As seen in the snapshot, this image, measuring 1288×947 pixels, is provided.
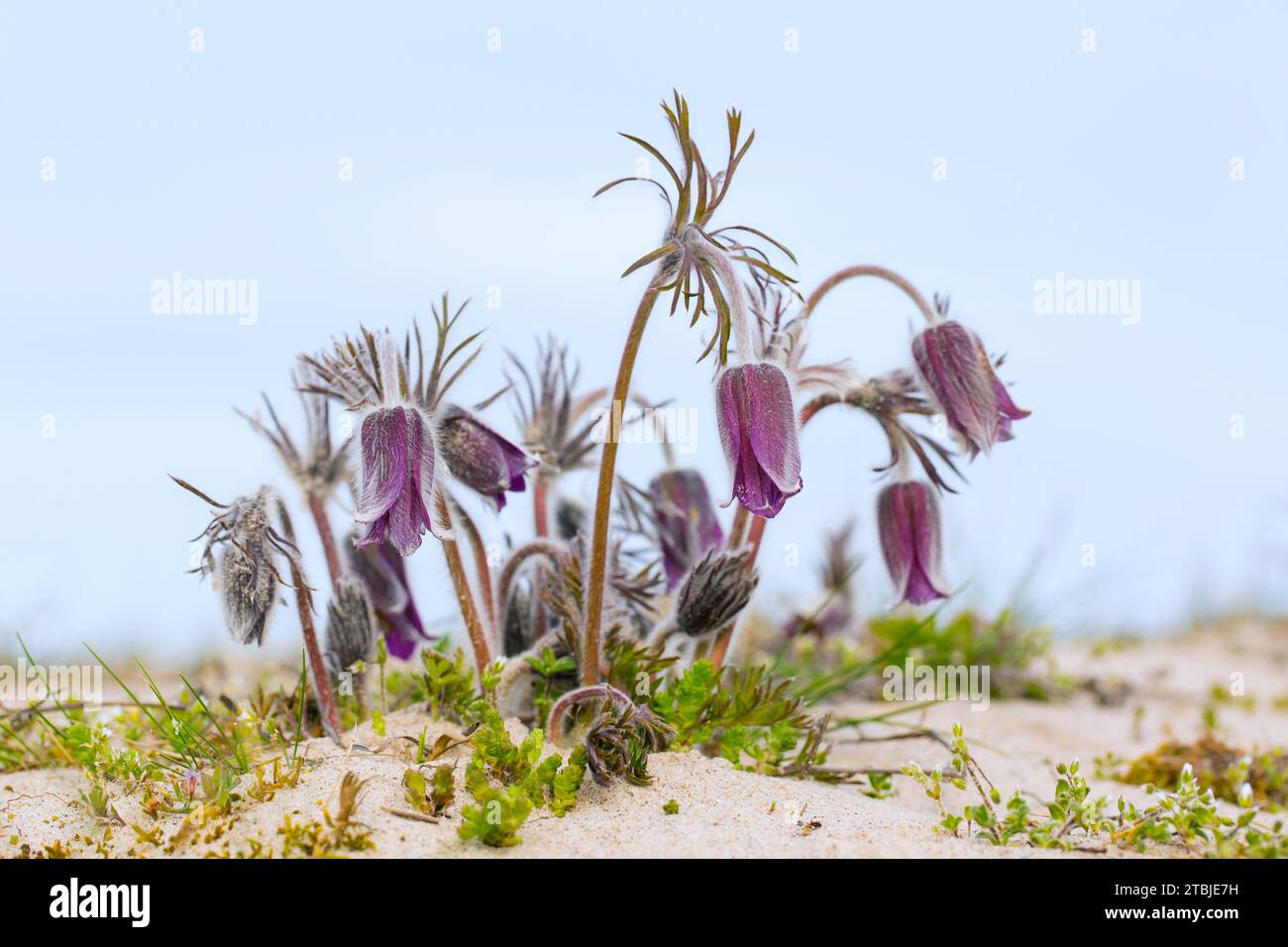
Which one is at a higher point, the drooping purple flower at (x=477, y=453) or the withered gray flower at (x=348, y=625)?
the drooping purple flower at (x=477, y=453)

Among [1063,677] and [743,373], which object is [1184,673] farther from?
[743,373]

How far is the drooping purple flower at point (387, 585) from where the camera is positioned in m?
3.72

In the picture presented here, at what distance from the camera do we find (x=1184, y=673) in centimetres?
672

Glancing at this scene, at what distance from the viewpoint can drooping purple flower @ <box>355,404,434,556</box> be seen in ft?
9.54

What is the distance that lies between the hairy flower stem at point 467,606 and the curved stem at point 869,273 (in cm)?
107

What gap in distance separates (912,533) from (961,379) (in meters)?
0.47

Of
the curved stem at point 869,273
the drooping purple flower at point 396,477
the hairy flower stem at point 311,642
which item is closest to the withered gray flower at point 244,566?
the hairy flower stem at point 311,642

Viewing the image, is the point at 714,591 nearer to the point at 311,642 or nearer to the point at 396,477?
the point at 396,477

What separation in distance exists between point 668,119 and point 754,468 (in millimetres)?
802

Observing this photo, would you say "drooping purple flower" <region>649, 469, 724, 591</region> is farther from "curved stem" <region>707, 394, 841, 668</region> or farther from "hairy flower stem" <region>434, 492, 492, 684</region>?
"hairy flower stem" <region>434, 492, 492, 684</region>

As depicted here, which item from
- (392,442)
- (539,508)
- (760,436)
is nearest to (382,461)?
(392,442)

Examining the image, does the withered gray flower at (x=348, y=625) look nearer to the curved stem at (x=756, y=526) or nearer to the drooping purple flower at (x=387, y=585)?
the drooping purple flower at (x=387, y=585)
